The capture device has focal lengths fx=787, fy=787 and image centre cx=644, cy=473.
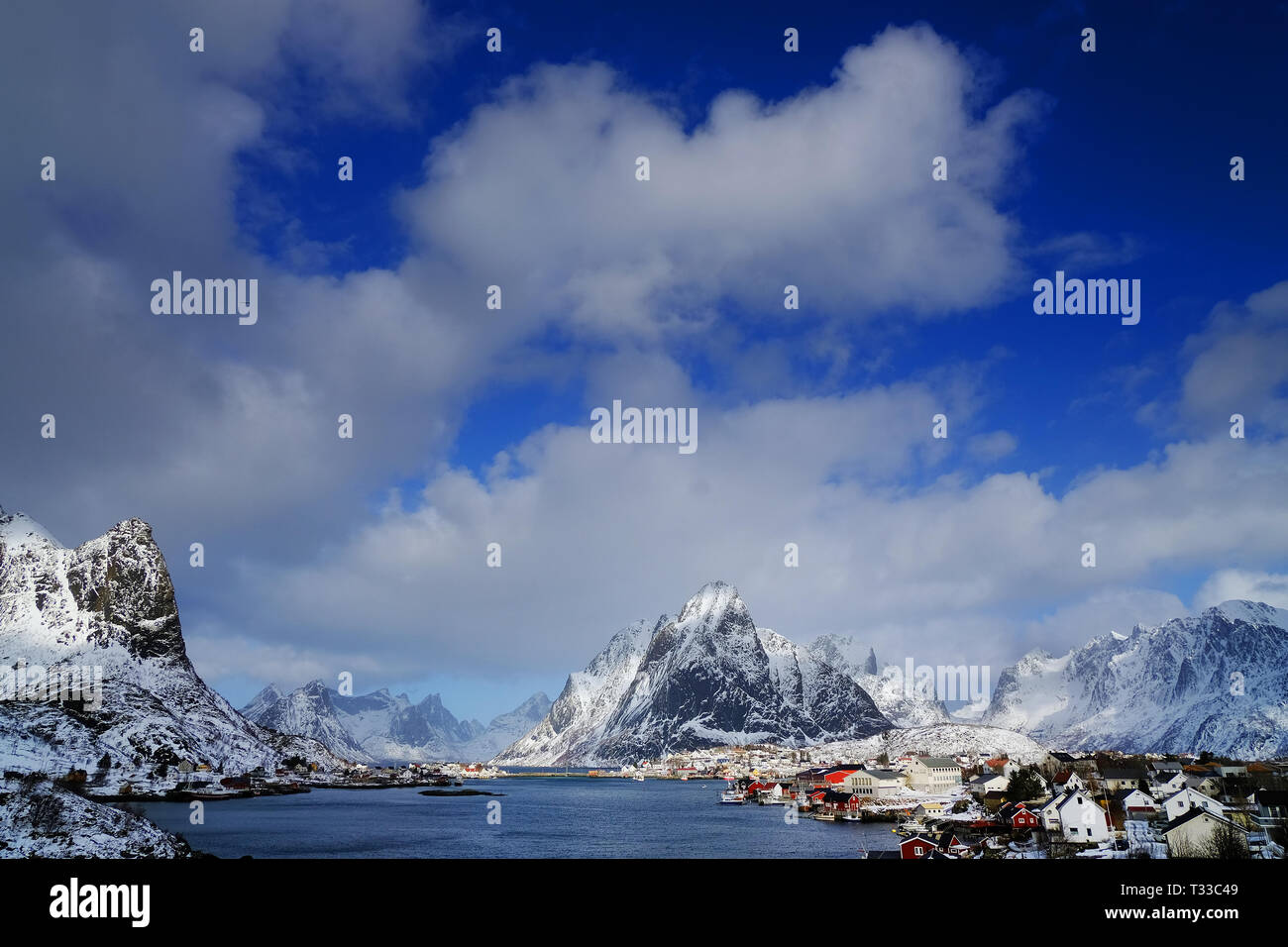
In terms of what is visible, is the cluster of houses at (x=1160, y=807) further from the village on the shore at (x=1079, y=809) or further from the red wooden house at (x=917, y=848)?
the red wooden house at (x=917, y=848)

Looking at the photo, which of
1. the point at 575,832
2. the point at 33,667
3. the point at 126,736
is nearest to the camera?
the point at 575,832

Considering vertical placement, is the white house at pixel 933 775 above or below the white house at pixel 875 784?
below

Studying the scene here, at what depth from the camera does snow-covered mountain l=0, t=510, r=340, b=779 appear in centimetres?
13962

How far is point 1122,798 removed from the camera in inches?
2613

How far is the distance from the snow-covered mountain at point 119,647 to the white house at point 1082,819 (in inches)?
5241

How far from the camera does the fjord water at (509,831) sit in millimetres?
64688

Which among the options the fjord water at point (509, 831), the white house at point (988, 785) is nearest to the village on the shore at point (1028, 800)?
the white house at point (988, 785)

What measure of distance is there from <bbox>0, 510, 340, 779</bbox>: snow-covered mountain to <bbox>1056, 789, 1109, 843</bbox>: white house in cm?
13311
